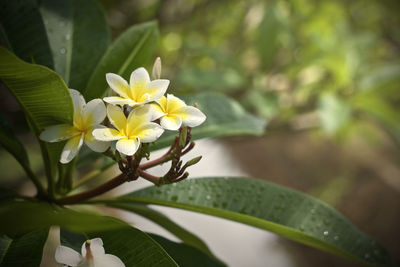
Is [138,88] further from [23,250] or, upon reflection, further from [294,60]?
[294,60]

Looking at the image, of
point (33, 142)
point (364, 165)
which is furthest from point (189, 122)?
point (364, 165)

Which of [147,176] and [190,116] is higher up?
[190,116]

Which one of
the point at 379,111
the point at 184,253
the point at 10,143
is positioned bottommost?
the point at 184,253

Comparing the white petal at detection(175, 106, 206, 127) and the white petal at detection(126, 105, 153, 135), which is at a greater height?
the white petal at detection(175, 106, 206, 127)

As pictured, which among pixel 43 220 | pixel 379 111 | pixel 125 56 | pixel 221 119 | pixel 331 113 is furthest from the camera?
pixel 379 111

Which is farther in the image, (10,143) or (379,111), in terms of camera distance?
(379,111)

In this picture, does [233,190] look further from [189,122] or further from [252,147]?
[252,147]

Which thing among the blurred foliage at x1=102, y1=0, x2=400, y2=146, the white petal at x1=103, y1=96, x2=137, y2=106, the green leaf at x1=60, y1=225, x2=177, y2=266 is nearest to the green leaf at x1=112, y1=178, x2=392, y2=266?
the green leaf at x1=60, y1=225, x2=177, y2=266

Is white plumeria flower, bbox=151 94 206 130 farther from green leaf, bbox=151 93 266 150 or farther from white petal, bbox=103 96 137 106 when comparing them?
green leaf, bbox=151 93 266 150

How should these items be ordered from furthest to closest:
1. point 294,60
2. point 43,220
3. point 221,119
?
point 294,60 → point 221,119 → point 43,220

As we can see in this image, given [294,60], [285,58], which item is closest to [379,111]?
[294,60]
